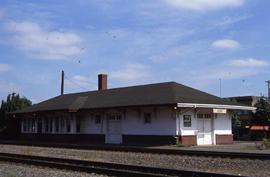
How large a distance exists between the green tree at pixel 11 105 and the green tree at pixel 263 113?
1033 inches

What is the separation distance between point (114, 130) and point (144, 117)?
3.56 metres

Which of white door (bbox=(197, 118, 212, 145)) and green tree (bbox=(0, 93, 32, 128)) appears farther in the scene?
green tree (bbox=(0, 93, 32, 128))

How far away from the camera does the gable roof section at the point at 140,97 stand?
31595 millimetres

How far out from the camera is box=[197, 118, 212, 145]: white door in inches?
1262

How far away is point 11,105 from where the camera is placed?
5350cm

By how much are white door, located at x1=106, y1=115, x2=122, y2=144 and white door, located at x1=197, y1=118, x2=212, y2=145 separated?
609 cm

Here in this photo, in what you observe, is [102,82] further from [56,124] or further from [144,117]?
[144,117]

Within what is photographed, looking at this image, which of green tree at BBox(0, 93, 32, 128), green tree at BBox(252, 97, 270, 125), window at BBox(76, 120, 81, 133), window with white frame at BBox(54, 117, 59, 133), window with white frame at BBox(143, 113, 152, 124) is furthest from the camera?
green tree at BBox(0, 93, 32, 128)

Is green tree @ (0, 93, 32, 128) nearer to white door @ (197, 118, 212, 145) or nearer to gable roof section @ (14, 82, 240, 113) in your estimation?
gable roof section @ (14, 82, 240, 113)

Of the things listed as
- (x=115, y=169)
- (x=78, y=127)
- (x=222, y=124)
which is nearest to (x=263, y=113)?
(x=222, y=124)

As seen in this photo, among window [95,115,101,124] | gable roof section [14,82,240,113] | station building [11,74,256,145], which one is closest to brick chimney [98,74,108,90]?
gable roof section [14,82,240,113]

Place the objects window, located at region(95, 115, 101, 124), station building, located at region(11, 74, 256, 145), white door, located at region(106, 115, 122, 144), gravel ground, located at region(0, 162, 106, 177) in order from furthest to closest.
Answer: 1. window, located at region(95, 115, 101, 124)
2. white door, located at region(106, 115, 122, 144)
3. station building, located at region(11, 74, 256, 145)
4. gravel ground, located at region(0, 162, 106, 177)

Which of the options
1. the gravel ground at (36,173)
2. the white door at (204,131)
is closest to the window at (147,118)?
the white door at (204,131)

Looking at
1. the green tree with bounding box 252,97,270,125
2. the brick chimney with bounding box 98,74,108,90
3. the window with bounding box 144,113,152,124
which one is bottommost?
the window with bounding box 144,113,152,124
